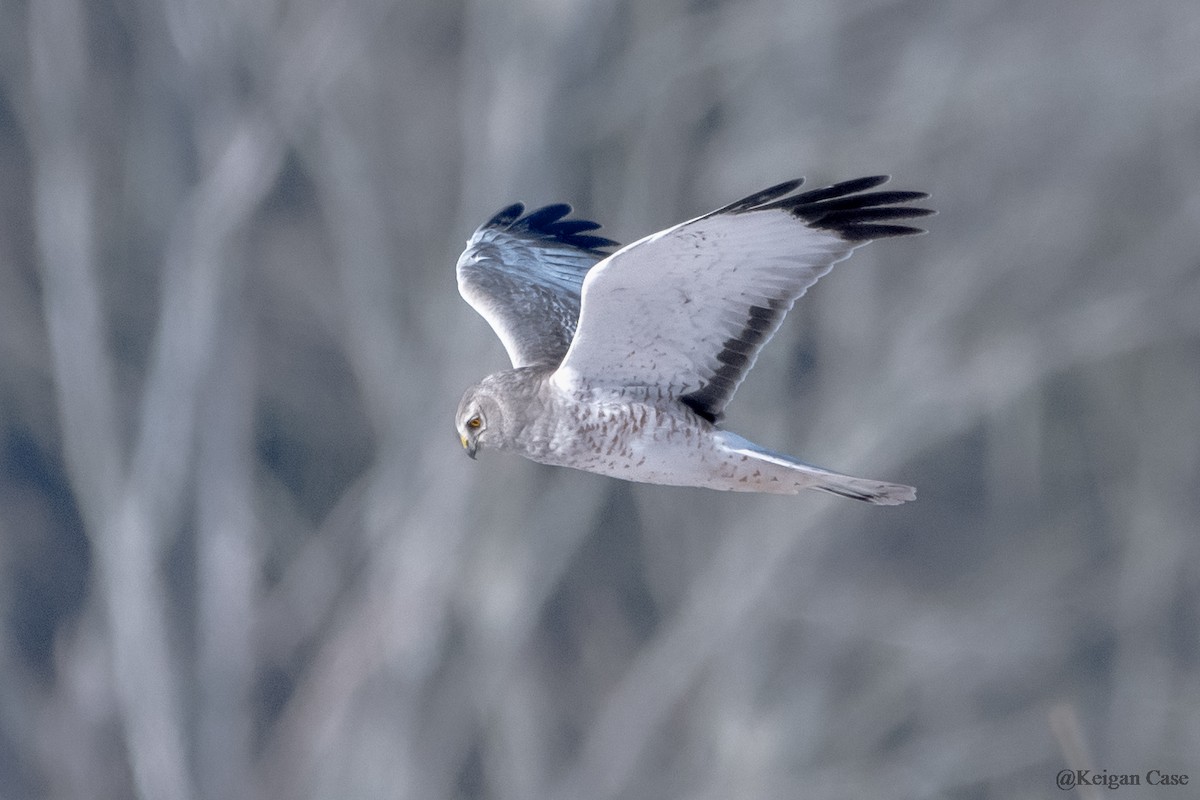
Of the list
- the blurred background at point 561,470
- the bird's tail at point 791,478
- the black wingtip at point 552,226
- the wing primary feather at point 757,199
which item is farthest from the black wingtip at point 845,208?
the blurred background at point 561,470

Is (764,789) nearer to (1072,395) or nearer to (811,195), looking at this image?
(1072,395)

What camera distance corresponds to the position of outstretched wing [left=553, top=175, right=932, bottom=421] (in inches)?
156

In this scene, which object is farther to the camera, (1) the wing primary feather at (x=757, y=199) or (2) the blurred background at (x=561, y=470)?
(2) the blurred background at (x=561, y=470)

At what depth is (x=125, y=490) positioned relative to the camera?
13117 millimetres

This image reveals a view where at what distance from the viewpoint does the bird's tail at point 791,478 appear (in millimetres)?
4145

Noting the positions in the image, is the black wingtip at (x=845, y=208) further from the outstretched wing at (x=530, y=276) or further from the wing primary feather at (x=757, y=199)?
the outstretched wing at (x=530, y=276)

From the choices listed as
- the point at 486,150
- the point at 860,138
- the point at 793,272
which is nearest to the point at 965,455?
the point at 860,138

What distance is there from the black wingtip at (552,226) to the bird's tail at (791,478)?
1.37m

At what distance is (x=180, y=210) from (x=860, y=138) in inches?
198

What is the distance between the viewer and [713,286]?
4.23m

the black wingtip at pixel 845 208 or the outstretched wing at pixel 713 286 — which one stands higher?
the black wingtip at pixel 845 208

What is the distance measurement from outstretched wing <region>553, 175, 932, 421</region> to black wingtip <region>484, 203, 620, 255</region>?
4.08ft

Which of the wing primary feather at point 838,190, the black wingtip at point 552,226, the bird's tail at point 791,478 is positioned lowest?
the bird's tail at point 791,478

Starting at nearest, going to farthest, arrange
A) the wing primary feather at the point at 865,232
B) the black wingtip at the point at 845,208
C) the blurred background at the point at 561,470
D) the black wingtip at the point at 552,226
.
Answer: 1. the black wingtip at the point at 845,208
2. the wing primary feather at the point at 865,232
3. the black wingtip at the point at 552,226
4. the blurred background at the point at 561,470
